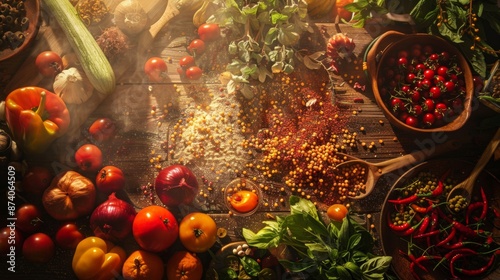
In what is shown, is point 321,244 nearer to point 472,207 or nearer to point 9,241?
point 472,207

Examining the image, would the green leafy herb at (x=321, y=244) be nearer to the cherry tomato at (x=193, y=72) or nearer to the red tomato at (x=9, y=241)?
the cherry tomato at (x=193, y=72)

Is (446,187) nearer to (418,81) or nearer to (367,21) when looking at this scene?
(418,81)

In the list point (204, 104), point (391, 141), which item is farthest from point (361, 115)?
point (204, 104)

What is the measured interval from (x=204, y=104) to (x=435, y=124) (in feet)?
4.44

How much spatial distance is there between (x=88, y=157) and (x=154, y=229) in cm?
55

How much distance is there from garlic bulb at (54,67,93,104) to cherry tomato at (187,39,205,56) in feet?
2.04

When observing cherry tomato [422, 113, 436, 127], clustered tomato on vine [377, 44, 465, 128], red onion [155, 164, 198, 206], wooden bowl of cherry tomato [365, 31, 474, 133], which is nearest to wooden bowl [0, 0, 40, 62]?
red onion [155, 164, 198, 206]

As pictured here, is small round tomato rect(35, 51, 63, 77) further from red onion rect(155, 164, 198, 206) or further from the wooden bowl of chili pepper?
the wooden bowl of chili pepper

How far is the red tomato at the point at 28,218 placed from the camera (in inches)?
77.8

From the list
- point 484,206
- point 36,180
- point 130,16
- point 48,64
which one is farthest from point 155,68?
point 484,206

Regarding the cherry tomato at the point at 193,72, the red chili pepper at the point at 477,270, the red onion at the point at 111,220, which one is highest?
the cherry tomato at the point at 193,72

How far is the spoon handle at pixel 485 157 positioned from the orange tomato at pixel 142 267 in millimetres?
1780

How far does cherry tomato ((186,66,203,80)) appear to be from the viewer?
7.50ft

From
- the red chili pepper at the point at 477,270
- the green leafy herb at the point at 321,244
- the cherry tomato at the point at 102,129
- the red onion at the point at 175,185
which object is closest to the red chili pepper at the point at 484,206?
the red chili pepper at the point at 477,270
